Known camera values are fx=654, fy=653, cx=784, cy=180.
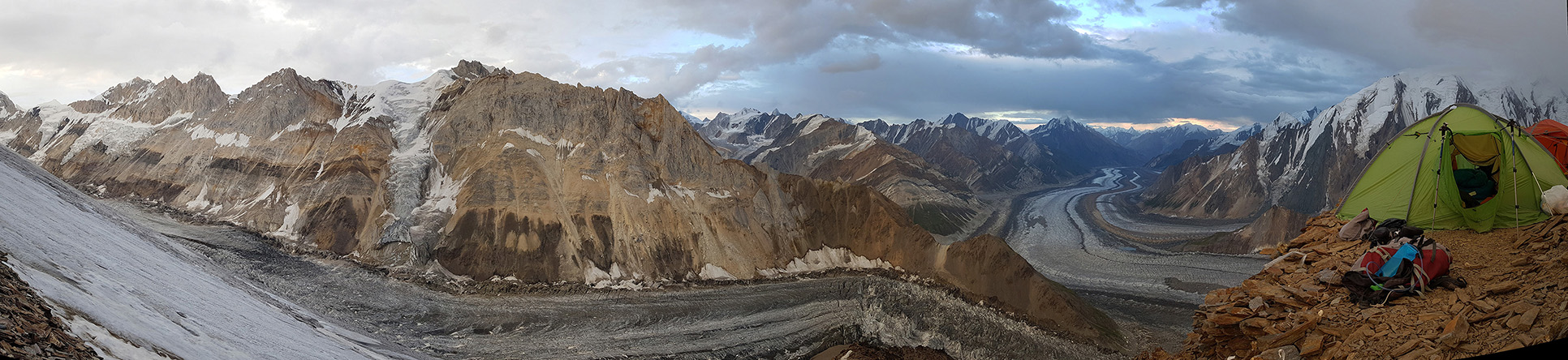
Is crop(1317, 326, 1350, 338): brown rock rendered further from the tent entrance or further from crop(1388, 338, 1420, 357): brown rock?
the tent entrance

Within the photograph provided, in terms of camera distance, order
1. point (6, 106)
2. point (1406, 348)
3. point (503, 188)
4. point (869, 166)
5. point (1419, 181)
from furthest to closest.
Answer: point (869, 166)
point (6, 106)
point (503, 188)
point (1419, 181)
point (1406, 348)

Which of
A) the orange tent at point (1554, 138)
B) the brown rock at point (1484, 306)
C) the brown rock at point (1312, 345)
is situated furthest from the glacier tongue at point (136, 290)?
the orange tent at point (1554, 138)

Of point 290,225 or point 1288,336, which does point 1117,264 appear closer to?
point 1288,336

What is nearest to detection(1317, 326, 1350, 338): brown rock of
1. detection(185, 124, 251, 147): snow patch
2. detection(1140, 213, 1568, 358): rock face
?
detection(1140, 213, 1568, 358): rock face

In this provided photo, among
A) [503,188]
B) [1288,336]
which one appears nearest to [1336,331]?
[1288,336]

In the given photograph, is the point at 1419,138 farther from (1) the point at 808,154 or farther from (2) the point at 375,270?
(1) the point at 808,154

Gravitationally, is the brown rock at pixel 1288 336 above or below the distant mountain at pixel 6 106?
below

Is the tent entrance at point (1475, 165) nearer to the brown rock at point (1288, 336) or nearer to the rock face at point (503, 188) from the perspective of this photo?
the brown rock at point (1288, 336)
